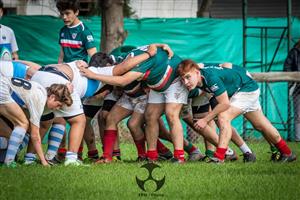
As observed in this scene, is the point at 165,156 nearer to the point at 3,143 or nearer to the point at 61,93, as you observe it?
the point at 3,143

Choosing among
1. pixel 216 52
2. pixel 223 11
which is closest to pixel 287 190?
pixel 216 52

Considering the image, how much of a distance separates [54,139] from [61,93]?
92 centimetres

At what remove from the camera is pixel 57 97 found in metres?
12.8

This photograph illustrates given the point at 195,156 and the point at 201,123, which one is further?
the point at 195,156

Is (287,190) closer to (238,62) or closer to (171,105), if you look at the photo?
(171,105)

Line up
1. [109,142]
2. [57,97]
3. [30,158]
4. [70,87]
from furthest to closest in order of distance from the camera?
1. [109,142]
2. [30,158]
3. [70,87]
4. [57,97]

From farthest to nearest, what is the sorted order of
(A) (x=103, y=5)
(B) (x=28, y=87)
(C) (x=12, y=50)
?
1. (A) (x=103, y=5)
2. (C) (x=12, y=50)
3. (B) (x=28, y=87)

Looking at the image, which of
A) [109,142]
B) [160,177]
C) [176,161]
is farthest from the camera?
[109,142]

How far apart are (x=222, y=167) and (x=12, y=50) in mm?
4687

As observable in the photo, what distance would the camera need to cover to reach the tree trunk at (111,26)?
20.7 m

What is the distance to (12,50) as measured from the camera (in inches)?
641

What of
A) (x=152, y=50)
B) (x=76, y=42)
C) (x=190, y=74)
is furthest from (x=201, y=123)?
(x=76, y=42)

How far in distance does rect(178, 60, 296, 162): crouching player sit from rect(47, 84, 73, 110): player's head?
167cm

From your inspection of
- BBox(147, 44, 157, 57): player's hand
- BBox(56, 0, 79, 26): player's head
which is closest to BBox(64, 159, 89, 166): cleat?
BBox(147, 44, 157, 57): player's hand
